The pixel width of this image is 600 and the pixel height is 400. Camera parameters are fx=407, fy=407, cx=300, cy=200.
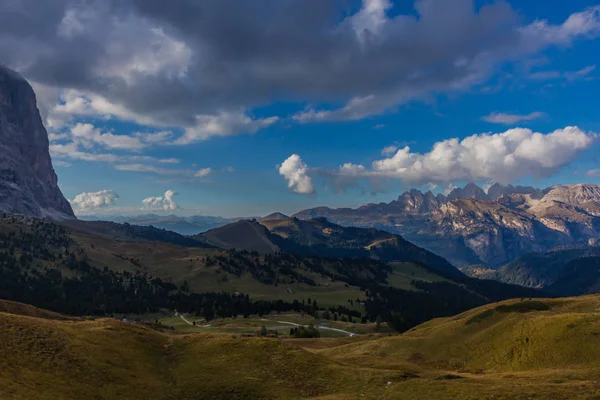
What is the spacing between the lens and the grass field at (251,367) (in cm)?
6341

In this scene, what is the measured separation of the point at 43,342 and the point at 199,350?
2926 centimetres

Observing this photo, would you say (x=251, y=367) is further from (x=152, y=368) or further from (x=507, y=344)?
(x=507, y=344)

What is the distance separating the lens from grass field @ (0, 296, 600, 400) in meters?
63.4

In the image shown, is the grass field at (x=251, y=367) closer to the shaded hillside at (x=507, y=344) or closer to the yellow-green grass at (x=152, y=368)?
the yellow-green grass at (x=152, y=368)

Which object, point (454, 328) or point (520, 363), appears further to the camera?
point (454, 328)

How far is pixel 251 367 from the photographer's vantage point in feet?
260

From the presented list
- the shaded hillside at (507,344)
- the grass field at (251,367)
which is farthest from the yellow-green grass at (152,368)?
the shaded hillside at (507,344)

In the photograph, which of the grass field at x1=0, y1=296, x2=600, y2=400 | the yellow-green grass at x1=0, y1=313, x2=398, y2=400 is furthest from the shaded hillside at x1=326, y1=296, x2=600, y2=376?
the yellow-green grass at x1=0, y1=313, x2=398, y2=400

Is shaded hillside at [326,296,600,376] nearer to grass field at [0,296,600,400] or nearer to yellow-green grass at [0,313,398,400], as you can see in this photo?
grass field at [0,296,600,400]

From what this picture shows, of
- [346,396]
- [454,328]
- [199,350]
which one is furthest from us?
[454,328]

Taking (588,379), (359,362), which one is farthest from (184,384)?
(588,379)

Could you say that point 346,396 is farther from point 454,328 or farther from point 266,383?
point 454,328

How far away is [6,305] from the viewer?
142 meters

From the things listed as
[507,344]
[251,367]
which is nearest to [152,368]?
[251,367]
